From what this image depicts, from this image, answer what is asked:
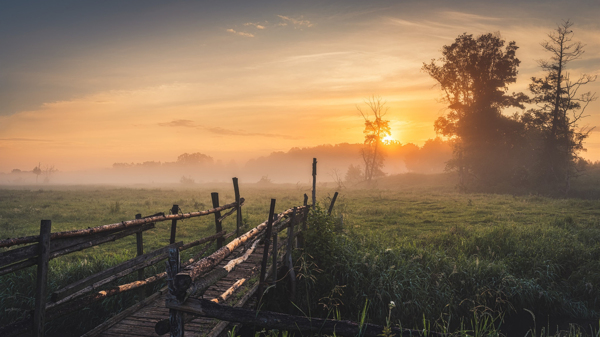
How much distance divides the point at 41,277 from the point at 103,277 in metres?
1.89

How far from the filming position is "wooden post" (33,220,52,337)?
436 cm

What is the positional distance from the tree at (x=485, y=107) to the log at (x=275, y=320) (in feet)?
126

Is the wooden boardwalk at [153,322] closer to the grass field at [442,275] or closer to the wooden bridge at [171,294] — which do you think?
the wooden bridge at [171,294]

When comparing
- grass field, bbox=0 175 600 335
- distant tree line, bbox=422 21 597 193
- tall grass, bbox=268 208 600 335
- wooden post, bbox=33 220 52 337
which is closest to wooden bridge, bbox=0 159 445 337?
wooden post, bbox=33 220 52 337

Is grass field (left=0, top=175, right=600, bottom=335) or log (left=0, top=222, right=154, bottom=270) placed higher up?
log (left=0, top=222, right=154, bottom=270)

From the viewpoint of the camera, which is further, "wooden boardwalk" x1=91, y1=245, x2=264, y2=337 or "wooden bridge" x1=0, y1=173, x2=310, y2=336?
"wooden boardwalk" x1=91, y1=245, x2=264, y2=337

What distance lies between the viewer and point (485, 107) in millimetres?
37781

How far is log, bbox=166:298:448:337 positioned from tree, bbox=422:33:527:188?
3850cm

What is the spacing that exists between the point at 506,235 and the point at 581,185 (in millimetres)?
27801

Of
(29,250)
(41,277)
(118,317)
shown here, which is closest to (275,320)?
(41,277)

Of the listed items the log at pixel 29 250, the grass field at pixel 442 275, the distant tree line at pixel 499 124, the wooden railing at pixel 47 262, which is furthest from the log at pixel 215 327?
the distant tree line at pixel 499 124

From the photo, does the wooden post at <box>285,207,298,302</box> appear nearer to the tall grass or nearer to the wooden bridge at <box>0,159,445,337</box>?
the wooden bridge at <box>0,159,445,337</box>

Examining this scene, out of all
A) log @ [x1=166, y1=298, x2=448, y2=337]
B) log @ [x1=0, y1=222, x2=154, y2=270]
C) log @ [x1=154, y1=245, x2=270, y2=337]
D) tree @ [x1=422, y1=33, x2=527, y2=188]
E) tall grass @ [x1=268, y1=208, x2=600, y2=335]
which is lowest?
tall grass @ [x1=268, y1=208, x2=600, y2=335]

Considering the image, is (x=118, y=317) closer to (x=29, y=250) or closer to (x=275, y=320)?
(x=29, y=250)
